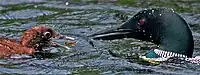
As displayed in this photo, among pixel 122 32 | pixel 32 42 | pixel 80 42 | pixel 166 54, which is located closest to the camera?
pixel 166 54

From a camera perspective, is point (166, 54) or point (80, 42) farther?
point (80, 42)

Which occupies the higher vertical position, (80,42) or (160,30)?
(160,30)

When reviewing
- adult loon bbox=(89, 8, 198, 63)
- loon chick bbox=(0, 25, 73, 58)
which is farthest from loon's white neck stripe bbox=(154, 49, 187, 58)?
loon chick bbox=(0, 25, 73, 58)

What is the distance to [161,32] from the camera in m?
10.3

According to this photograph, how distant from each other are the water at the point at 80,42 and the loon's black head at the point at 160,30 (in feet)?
0.87

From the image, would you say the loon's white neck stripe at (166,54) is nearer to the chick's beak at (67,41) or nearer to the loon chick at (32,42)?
the chick's beak at (67,41)

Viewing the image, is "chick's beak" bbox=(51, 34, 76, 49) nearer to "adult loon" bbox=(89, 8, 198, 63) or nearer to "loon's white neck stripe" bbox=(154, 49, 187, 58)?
"adult loon" bbox=(89, 8, 198, 63)

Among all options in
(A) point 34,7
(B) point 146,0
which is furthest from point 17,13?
(B) point 146,0

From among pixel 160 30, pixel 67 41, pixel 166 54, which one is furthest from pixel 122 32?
pixel 67 41

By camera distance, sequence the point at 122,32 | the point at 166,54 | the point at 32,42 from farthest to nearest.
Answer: the point at 32,42 → the point at 122,32 → the point at 166,54

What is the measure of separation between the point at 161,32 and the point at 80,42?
6.46 feet

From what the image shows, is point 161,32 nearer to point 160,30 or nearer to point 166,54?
point 160,30

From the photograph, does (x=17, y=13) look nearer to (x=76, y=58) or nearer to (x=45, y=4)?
(x=45, y=4)

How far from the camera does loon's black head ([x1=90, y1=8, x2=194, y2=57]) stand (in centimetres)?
1008
